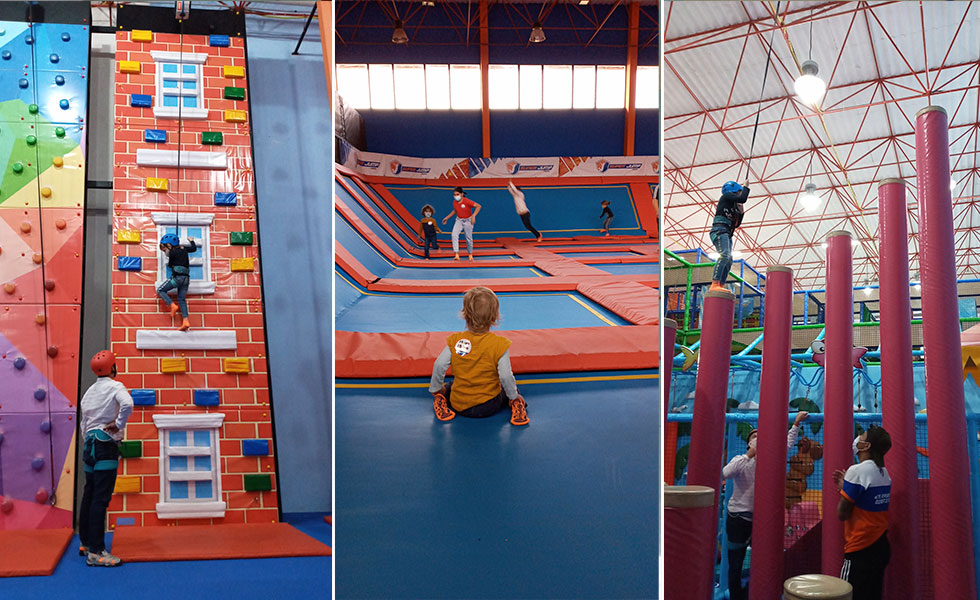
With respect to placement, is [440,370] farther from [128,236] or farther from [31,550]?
[128,236]

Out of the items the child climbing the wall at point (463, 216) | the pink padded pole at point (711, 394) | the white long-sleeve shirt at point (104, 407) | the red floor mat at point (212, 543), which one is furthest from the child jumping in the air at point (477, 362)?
→ the white long-sleeve shirt at point (104, 407)

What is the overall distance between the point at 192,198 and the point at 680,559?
397 centimetres

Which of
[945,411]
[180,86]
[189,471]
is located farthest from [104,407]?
[945,411]

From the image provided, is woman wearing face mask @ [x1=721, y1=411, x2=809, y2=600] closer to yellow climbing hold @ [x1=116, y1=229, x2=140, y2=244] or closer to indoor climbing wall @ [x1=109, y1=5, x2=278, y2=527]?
indoor climbing wall @ [x1=109, y1=5, x2=278, y2=527]

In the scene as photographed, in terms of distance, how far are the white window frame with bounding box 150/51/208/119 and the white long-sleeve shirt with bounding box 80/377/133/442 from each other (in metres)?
2.03

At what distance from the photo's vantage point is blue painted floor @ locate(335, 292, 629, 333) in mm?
1514

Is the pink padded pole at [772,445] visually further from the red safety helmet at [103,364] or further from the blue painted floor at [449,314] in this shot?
the red safety helmet at [103,364]

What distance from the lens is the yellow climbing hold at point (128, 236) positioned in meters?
4.58

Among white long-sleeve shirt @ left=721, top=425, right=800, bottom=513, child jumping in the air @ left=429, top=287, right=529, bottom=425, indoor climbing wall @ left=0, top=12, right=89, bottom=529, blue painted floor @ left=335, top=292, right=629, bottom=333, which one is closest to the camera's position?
child jumping in the air @ left=429, top=287, right=529, bottom=425

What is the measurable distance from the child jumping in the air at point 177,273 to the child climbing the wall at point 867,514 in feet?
13.2

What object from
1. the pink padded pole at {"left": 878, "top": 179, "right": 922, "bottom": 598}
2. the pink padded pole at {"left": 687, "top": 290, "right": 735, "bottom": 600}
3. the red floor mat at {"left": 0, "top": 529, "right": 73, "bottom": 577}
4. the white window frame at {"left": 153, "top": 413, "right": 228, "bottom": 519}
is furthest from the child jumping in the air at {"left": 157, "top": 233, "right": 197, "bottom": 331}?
the pink padded pole at {"left": 878, "top": 179, "right": 922, "bottom": 598}

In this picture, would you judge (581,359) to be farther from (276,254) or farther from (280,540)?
(276,254)

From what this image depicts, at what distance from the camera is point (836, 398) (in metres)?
3.85

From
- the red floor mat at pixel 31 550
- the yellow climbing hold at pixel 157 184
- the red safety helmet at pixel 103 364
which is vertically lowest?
the red floor mat at pixel 31 550
